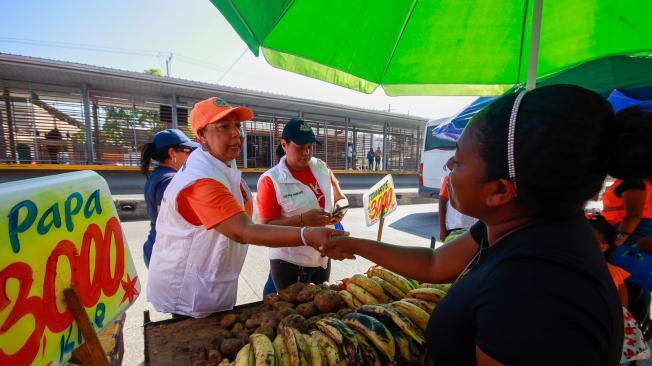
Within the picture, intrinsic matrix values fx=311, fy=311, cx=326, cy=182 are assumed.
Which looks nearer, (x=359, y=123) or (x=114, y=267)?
(x=114, y=267)

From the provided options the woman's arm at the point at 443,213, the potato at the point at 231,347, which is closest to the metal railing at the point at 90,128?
the woman's arm at the point at 443,213

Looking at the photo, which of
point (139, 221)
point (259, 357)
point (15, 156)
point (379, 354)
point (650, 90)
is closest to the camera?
point (259, 357)

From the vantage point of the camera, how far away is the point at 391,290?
2.04 meters

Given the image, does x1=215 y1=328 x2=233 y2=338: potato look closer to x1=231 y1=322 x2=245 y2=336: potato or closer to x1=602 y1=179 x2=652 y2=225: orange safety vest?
x1=231 y1=322 x2=245 y2=336: potato

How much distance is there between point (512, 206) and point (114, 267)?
155 cm

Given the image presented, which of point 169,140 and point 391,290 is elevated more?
point 169,140

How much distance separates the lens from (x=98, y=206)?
51.1 inches

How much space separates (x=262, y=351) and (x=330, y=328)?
33cm

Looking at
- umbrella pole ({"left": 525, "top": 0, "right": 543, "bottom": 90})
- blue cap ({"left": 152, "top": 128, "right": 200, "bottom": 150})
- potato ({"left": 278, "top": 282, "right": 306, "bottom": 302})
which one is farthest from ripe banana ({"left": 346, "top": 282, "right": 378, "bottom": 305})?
blue cap ({"left": 152, "top": 128, "right": 200, "bottom": 150})

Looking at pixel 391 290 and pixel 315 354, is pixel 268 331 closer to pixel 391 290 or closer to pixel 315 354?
pixel 315 354

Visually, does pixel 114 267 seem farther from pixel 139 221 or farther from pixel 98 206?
pixel 139 221

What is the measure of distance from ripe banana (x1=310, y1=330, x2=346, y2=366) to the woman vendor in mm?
457

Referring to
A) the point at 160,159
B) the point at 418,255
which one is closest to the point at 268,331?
the point at 418,255

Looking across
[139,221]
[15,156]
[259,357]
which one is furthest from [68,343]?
[15,156]
